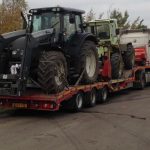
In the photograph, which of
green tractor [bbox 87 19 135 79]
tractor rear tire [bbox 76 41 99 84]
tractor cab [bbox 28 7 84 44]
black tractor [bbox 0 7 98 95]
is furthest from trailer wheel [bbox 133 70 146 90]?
tractor cab [bbox 28 7 84 44]

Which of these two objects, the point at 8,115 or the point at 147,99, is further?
the point at 147,99

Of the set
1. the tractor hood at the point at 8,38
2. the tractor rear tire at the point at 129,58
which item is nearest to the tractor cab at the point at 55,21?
the tractor hood at the point at 8,38

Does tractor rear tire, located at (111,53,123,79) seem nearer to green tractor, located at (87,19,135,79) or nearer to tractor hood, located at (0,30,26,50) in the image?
green tractor, located at (87,19,135,79)

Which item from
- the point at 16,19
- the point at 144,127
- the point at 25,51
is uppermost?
the point at 16,19

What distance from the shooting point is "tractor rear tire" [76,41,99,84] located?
1450cm

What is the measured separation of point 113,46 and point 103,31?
923 millimetres

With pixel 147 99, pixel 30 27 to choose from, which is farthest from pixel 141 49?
pixel 30 27

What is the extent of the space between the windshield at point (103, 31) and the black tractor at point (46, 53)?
12.5 ft

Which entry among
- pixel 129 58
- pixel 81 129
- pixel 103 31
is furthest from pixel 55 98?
pixel 129 58

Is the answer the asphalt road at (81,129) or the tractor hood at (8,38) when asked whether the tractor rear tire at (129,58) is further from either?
the tractor hood at (8,38)

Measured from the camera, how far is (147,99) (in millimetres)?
17000

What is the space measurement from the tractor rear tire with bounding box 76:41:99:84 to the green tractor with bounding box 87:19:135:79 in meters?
1.89

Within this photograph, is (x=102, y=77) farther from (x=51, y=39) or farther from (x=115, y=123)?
(x=115, y=123)

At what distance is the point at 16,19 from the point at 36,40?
19.5 m
